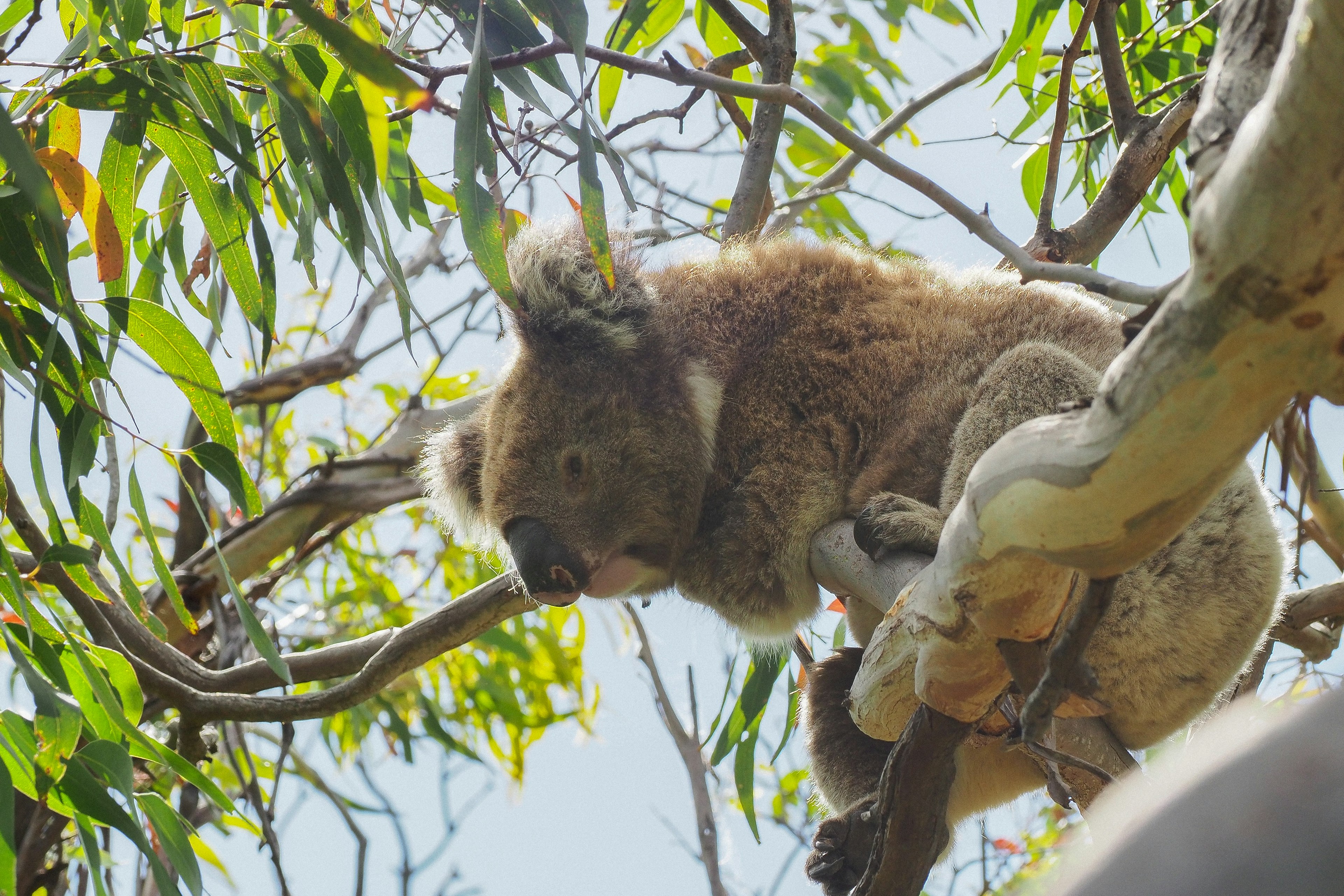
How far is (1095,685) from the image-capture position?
0.91m

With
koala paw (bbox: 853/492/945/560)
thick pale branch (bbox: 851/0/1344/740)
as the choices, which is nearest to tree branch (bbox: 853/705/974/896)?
thick pale branch (bbox: 851/0/1344/740)

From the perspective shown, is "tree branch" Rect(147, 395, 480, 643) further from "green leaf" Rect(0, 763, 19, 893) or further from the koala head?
"green leaf" Rect(0, 763, 19, 893)

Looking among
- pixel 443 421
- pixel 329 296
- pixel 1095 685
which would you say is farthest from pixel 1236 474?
pixel 329 296

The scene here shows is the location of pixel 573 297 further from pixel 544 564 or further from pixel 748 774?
pixel 748 774

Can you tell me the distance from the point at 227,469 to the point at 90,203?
0.51 meters

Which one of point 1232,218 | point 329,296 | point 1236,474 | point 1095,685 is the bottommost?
point 1095,685

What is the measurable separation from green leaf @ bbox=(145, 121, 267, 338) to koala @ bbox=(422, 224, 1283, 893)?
0.52 metres

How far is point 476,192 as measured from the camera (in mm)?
1523

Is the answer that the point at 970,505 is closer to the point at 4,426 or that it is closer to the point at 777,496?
the point at 777,496

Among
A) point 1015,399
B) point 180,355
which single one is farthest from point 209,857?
point 1015,399

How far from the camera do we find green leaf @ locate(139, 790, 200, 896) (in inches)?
68.6

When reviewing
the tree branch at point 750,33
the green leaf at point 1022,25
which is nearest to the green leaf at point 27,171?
the tree branch at point 750,33

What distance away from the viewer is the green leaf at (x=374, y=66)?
862 millimetres

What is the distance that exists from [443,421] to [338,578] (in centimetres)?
139
